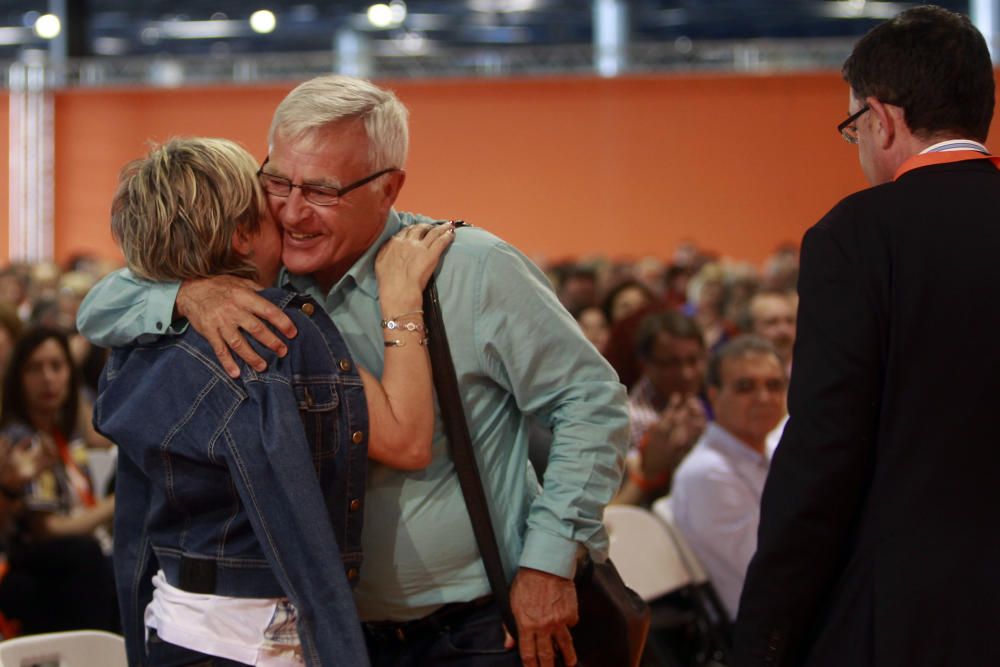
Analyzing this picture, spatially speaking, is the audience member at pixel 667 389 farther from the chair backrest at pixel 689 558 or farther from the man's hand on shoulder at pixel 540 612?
the man's hand on shoulder at pixel 540 612

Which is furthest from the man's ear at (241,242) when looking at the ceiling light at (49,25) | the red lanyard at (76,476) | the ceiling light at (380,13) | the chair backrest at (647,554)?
the ceiling light at (380,13)

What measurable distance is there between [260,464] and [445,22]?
72.3 feet

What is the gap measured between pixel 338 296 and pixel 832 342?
786mm

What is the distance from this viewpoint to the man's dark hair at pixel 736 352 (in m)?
4.08

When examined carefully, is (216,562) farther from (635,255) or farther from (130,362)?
(635,255)

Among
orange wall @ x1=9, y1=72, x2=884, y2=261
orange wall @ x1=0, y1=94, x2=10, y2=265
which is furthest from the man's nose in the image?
orange wall @ x1=0, y1=94, x2=10, y2=265

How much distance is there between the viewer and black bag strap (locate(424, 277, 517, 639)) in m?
1.89

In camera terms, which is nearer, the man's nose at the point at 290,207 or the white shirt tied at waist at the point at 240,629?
the white shirt tied at waist at the point at 240,629

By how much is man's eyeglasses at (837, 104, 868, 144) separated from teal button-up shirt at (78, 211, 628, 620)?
51 centimetres

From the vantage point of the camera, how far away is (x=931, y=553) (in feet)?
5.39

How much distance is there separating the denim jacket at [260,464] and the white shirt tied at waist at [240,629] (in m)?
0.02

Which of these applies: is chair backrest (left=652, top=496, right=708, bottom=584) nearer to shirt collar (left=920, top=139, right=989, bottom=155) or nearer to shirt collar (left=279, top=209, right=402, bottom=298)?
shirt collar (left=279, top=209, right=402, bottom=298)

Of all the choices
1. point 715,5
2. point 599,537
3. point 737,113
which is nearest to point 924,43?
point 599,537

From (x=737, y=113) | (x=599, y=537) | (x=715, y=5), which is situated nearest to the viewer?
(x=599, y=537)
